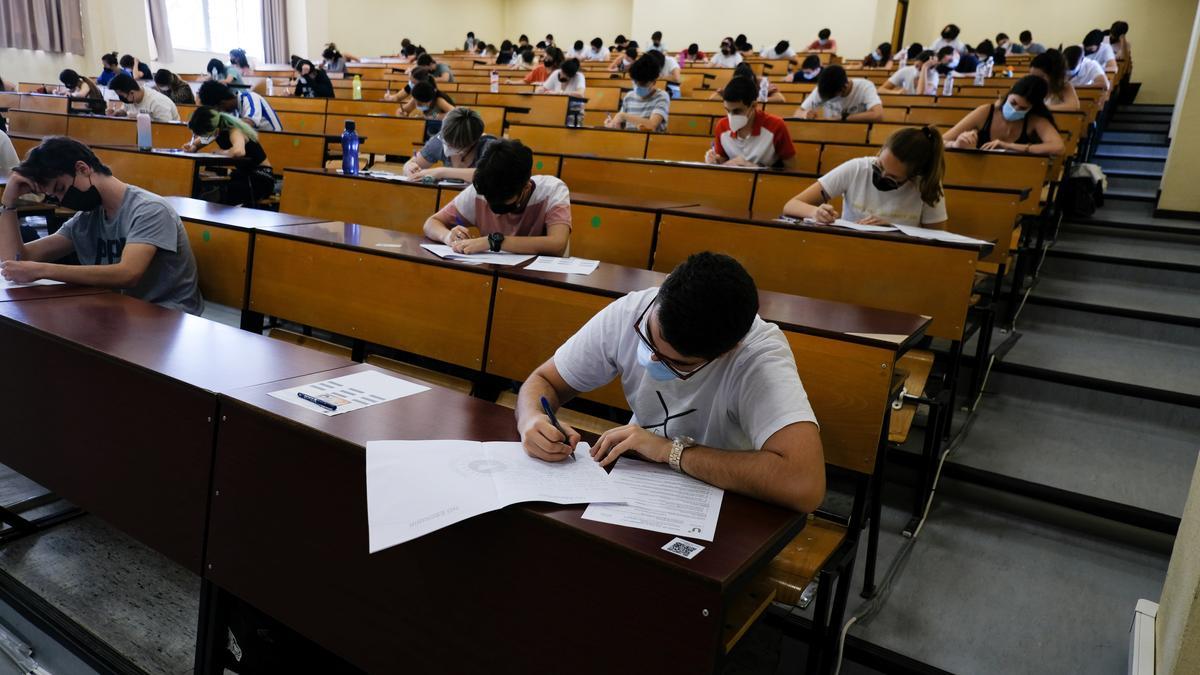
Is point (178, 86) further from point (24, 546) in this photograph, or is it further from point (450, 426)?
point (450, 426)

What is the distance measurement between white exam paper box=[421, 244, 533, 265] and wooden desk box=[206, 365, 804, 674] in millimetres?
882

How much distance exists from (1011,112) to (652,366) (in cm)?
331

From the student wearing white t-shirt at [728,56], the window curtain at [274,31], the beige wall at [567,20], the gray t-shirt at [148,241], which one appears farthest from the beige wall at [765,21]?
the gray t-shirt at [148,241]

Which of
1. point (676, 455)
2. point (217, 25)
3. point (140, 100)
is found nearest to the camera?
point (676, 455)

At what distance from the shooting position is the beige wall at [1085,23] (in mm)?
10805

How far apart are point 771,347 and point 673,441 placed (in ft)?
0.83

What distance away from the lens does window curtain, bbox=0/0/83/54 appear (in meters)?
10.1

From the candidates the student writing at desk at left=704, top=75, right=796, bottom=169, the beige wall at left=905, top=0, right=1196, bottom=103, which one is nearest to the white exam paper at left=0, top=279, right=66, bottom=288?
the student writing at desk at left=704, top=75, right=796, bottom=169

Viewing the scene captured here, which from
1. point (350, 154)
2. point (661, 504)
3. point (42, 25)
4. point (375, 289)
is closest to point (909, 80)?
point (350, 154)

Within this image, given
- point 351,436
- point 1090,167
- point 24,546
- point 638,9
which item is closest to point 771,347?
point 351,436

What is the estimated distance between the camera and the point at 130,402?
147 cm

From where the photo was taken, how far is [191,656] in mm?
1769

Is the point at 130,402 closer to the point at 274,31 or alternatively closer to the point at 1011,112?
the point at 1011,112

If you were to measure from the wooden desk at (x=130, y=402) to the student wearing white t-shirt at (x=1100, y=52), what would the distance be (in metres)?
9.40
